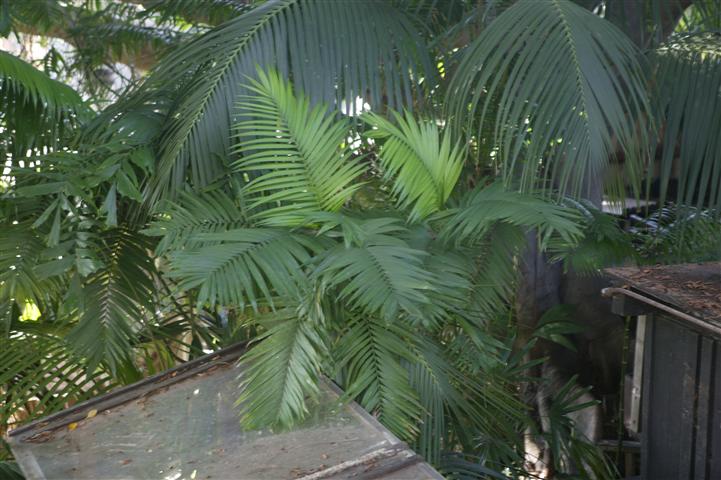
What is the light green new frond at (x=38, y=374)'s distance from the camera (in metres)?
2.93

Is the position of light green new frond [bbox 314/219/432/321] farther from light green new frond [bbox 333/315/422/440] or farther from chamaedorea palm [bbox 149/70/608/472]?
light green new frond [bbox 333/315/422/440]

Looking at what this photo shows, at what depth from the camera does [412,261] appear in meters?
2.21

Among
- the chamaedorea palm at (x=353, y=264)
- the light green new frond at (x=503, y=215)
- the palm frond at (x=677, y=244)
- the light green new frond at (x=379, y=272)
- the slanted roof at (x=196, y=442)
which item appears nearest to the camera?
the slanted roof at (x=196, y=442)

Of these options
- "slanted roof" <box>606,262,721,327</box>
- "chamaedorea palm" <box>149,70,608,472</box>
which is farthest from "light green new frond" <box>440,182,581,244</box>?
"slanted roof" <box>606,262,721,327</box>

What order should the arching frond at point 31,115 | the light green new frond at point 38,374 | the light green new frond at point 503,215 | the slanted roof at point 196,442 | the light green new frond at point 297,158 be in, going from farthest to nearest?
the light green new frond at point 38,374, the arching frond at point 31,115, the light green new frond at point 297,158, the light green new frond at point 503,215, the slanted roof at point 196,442

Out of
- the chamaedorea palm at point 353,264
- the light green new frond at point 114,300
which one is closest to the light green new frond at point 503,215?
the chamaedorea palm at point 353,264

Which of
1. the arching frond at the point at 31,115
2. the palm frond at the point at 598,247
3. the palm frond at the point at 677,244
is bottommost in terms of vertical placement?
the palm frond at the point at 677,244

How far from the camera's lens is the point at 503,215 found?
2.25m

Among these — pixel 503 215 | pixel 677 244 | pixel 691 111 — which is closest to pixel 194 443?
pixel 503 215

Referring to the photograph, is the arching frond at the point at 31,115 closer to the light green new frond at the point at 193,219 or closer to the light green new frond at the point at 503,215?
the light green new frond at the point at 193,219

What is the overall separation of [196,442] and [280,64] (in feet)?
4.44

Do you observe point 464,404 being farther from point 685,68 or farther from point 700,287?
point 685,68

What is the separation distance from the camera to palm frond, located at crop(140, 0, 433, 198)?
2.72m

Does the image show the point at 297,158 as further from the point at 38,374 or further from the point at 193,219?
the point at 38,374
